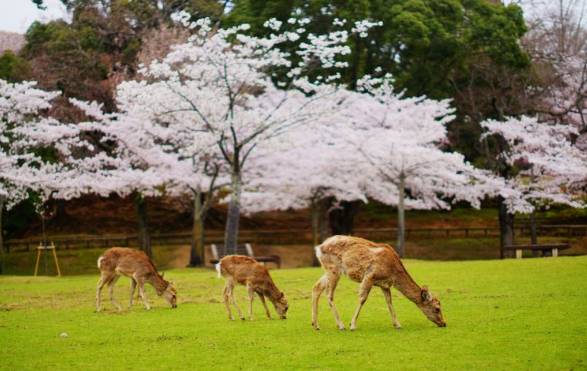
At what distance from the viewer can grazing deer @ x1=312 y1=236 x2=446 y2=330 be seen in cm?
1259

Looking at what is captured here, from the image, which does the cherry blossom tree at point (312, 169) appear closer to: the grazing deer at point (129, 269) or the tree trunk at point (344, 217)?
the tree trunk at point (344, 217)

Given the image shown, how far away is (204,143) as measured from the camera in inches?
1202

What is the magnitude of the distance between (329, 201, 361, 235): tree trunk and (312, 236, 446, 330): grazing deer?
87.7 feet

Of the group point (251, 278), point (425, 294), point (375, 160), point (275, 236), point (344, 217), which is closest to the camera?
point (425, 294)

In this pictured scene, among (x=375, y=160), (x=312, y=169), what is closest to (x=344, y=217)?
(x=312, y=169)

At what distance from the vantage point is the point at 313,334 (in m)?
12.5

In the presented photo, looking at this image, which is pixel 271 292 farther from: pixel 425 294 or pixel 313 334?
pixel 425 294

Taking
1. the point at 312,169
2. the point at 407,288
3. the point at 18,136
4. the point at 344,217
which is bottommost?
the point at 407,288

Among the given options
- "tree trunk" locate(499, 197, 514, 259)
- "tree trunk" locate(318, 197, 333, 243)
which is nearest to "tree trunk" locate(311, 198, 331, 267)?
"tree trunk" locate(318, 197, 333, 243)

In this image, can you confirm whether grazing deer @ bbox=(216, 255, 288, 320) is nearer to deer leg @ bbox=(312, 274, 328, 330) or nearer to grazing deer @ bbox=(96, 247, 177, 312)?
deer leg @ bbox=(312, 274, 328, 330)

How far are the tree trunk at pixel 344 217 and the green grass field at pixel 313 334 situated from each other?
20.6 m

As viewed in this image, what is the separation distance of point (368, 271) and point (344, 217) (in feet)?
94.7

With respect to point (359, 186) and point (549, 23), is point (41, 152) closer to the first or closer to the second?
point (359, 186)

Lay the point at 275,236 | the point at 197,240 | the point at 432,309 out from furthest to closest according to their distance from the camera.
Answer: the point at 275,236 → the point at 197,240 → the point at 432,309
